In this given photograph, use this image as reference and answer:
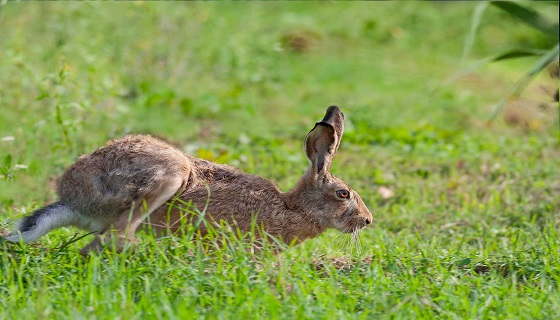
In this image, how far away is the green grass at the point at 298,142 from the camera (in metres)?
4.30

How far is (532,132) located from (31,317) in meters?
7.14

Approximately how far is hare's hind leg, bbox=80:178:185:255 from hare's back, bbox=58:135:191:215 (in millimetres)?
30

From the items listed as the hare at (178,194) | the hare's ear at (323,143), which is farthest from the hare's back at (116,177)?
the hare's ear at (323,143)

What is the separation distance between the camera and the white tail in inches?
188

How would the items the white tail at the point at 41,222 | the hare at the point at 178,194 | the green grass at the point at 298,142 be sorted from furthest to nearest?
the hare at the point at 178,194
the white tail at the point at 41,222
the green grass at the point at 298,142

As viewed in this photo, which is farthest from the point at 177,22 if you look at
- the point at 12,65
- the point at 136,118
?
the point at 12,65

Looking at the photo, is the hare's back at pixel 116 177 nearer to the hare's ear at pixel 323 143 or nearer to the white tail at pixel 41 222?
the white tail at pixel 41 222

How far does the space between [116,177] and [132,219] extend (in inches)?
9.3

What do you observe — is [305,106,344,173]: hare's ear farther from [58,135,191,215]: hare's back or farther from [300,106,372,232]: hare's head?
[58,135,191,215]: hare's back

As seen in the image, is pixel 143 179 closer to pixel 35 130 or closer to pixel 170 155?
pixel 170 155

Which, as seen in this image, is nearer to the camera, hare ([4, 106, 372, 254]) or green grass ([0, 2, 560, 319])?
green grass ([0, 2, 560, 319])

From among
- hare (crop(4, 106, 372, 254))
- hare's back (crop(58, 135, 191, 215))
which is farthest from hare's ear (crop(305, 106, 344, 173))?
hare's back (crop(58, 135, 191, 215))

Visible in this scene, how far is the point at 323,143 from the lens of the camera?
5.37 metres

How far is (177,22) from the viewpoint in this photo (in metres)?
10.7
